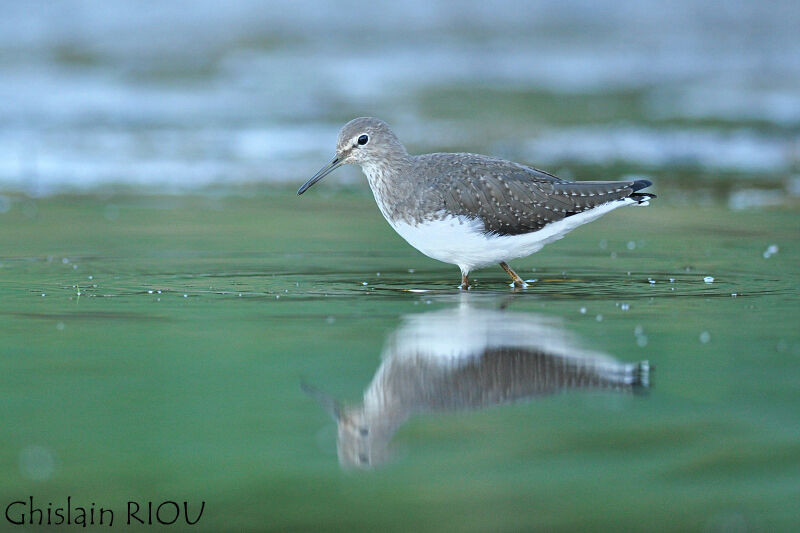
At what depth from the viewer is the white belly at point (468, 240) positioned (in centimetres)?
951

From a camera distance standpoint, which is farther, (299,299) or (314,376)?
(299,299)

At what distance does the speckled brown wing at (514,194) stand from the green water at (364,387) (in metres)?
0.53

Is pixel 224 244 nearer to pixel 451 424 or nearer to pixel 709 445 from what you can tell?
pixel 451 424

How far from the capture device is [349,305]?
8781 mm

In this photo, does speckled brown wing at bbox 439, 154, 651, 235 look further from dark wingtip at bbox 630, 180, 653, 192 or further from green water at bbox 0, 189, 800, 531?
green water at bbox 0, 189, 800, 531

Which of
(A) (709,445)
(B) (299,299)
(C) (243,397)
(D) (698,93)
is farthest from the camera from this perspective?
(D) (698,93)

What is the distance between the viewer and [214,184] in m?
16.1

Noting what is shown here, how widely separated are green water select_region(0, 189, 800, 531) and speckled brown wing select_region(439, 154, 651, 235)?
53cm

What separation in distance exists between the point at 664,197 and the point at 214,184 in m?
5.52

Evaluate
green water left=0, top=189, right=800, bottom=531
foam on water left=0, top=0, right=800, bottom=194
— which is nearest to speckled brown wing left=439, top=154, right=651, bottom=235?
green water left=0, top=189, right=800, bottom=531

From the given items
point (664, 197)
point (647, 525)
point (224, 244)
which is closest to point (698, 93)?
point (664, 197)

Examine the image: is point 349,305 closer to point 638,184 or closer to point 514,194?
point 514,194

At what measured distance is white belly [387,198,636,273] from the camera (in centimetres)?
951

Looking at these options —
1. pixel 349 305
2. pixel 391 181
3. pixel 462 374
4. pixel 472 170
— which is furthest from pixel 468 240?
pixel 462 374
